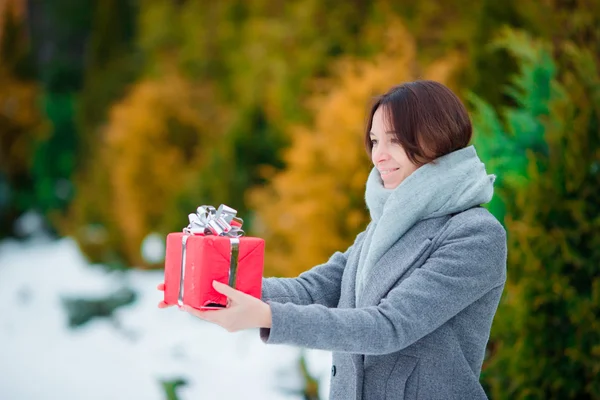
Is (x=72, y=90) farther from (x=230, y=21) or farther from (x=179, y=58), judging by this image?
(x=230, y=21)

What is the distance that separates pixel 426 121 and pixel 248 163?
6760 millimetres

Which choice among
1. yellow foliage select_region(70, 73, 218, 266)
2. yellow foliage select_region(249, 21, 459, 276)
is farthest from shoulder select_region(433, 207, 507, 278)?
yellow foliage select_region(70, 73, 218, 266)

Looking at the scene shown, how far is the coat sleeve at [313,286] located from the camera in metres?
1.79

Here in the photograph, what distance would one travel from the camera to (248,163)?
27.3 ft

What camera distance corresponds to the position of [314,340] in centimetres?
143

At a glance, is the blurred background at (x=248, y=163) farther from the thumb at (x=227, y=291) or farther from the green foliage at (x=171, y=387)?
the thumb at (x=227, y=291)

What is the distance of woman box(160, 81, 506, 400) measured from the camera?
150 centimetres

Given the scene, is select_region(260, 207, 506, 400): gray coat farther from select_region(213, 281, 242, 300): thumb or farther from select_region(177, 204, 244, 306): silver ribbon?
select_region(177, 204, 244, 306): silver ribbon

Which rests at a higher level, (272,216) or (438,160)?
(438,160)

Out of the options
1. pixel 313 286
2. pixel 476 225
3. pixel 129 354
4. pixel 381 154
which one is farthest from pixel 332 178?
pixel 476 225

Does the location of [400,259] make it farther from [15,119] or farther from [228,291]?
[15,119]

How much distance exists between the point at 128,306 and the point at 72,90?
9386mm

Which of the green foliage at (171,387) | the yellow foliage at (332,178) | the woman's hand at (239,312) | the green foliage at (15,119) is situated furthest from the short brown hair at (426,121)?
the green foliage at (15,119)

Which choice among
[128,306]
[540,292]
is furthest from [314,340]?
[128,306]
